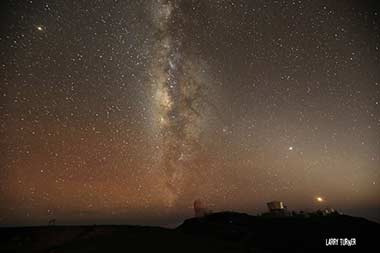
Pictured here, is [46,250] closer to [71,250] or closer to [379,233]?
[71,250]

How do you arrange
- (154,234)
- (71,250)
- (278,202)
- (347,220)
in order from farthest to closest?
(278,202)
(347,220)
(154,234)
(71,250)

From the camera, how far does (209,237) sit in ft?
61.1

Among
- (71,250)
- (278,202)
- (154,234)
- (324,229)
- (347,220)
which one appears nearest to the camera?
(71,250)

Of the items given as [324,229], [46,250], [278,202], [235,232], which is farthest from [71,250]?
[278,202]

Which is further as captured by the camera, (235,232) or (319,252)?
(235,232)

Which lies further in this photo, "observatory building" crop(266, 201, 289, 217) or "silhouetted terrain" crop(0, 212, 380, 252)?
"observatory building" crop(266, 201, 289, 217)

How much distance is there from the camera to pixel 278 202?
26969 mm

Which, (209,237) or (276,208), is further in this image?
(276,208)

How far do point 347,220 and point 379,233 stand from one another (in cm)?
297

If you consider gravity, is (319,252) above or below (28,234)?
below

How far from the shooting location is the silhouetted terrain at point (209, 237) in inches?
646

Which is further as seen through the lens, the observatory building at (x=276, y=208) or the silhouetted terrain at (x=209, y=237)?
the observatory building at (x=276, y=208)

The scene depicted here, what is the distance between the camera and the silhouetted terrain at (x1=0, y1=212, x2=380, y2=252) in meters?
16.4

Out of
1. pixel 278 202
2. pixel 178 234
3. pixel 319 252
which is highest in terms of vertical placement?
pixel 278 202
